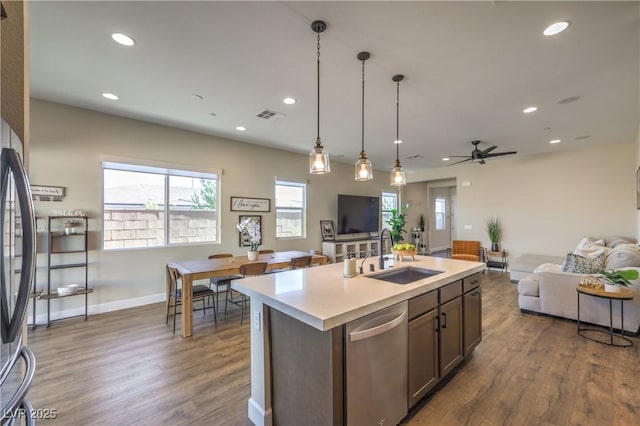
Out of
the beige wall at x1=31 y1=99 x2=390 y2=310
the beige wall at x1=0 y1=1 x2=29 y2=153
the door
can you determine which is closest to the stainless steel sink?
the beige wall at x1=0 y1=1 x2=29 y2=153

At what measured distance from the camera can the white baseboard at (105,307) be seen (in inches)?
144

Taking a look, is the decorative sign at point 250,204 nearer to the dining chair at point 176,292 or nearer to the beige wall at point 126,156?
the beige wall at point 126,156

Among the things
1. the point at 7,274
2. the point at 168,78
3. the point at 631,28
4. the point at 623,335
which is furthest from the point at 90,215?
the point at 623,335

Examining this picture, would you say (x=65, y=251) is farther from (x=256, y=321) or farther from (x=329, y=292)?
(x=329, y=292)

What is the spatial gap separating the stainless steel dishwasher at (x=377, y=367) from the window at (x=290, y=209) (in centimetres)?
455

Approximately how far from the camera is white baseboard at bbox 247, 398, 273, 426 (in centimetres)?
181

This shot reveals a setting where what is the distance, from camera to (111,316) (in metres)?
3.89

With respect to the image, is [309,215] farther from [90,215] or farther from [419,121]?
[90,215]

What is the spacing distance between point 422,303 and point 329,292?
2.39 feet

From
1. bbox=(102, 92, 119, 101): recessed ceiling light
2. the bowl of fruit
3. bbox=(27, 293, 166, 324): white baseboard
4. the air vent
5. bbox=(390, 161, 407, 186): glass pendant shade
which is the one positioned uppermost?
bbox=(102, 92, 119, 101): recessed ceiling light

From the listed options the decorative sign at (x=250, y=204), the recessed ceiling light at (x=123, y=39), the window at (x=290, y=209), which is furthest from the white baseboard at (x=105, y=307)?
the recessed ceiling light at (x=123, y=39)

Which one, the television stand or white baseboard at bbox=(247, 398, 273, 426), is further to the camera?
the television stand

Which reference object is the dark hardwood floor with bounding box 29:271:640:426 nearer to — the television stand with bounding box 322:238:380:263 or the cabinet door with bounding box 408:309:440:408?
the cabinet door with bounding box 408:309:440:408

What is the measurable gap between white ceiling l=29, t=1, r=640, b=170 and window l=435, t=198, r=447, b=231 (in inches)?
242
